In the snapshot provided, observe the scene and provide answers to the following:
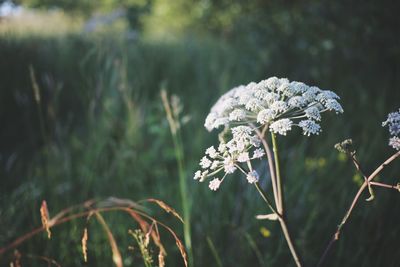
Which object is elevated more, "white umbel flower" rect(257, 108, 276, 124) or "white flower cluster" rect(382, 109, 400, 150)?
"white umbel flower" rect(257, 108, 276, 124)

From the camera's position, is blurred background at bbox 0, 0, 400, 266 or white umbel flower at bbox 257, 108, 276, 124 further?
blurred background at bbox 0, 0, 400, 266

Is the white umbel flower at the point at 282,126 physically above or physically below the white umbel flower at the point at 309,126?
above

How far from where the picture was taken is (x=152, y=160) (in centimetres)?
256

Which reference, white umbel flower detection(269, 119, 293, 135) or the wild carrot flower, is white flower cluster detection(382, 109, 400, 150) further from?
white umbel flower detection(269, 119, 293, 135)

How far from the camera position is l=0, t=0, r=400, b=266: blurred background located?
171 cm

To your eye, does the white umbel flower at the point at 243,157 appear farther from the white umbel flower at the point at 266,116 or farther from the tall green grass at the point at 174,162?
the tall green grass at the point at 174,162

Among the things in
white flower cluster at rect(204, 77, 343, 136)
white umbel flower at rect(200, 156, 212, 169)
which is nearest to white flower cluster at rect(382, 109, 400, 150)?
white flower cluster at rect(204, 77, 343, 136)

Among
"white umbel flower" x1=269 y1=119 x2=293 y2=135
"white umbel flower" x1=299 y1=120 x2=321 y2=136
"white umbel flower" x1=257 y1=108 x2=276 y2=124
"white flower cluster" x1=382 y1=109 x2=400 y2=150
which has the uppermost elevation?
"white umbel flower" x1=257 y1=108 x2=276 y2=124

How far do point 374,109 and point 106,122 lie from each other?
7.35 ft

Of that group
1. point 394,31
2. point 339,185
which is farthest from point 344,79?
point 339,185

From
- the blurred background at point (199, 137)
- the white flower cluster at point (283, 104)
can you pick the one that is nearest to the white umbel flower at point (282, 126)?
the white flower cluster at point (283, 104)

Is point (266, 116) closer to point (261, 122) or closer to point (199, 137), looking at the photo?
point (261, 122)

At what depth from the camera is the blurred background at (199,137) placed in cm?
171

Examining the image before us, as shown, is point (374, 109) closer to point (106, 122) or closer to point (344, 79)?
point (344, 79)
